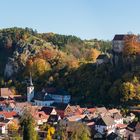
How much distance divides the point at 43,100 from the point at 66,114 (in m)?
11.2

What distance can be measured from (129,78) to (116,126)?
16722mm

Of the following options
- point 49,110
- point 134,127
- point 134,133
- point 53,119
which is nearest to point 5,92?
point 49,110

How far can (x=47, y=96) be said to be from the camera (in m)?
70.6

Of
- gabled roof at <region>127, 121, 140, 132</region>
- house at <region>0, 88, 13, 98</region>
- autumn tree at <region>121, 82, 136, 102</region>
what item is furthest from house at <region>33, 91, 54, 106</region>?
gabled roof at <region>127, 121, 140, 132</region>

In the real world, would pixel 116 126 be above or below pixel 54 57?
below

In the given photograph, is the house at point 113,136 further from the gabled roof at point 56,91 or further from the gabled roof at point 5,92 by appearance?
the gabled roof at point 5,92

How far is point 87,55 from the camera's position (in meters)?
99.7

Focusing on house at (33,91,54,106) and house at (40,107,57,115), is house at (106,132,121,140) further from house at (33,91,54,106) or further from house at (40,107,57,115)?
house at (33,91,54,106)

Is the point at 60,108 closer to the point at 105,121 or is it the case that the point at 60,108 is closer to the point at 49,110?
the point at 49,110

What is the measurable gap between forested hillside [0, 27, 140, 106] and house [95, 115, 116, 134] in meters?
12.1

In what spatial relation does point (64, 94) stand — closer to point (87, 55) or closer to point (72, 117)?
point (72, 117)

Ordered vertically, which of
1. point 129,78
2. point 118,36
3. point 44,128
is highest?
point 118,36

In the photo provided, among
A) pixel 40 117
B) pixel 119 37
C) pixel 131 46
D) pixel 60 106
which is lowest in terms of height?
pixel 40 117

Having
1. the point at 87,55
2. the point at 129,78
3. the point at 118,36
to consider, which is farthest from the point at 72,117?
the point at 87,55
